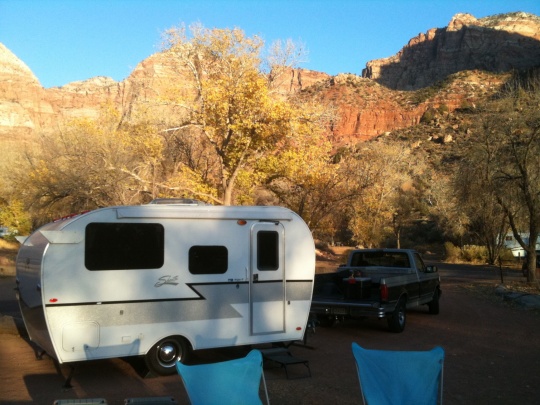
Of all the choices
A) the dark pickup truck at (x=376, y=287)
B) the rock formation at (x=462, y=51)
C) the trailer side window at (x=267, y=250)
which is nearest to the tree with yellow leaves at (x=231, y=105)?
the dark pickup truck at (x=376, y=287)

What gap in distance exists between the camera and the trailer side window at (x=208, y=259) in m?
8.15

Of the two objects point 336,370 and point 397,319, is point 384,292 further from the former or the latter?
point 336,370

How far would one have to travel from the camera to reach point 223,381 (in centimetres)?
496

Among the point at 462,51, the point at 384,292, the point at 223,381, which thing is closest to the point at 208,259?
the point at 223,381

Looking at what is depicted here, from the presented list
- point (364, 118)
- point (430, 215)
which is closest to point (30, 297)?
point (430, 215)

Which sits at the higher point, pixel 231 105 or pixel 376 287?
pixel 231 105

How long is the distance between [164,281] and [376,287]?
5527 mm

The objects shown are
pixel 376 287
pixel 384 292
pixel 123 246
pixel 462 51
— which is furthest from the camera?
pixel 462 51

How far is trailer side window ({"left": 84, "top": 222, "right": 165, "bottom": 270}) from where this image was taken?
7.41m

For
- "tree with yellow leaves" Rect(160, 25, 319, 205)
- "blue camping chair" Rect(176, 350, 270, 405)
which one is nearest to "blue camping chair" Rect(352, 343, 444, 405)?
"blue camping chair" Rect(176, 350, 270, 405)

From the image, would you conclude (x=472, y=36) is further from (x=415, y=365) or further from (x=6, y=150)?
(x=415, y=365)

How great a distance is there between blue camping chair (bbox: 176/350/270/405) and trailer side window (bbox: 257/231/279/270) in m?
3.52

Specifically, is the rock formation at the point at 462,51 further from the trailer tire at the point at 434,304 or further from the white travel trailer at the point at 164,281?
the white travel trailer at the point at 164,281

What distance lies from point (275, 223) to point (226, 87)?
11189mm
